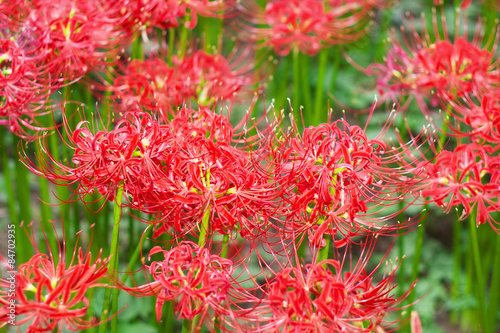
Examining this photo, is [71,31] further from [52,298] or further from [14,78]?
[52,298]

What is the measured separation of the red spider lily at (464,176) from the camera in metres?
1.29

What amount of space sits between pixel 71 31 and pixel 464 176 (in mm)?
1149

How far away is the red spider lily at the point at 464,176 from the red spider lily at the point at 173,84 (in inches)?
25.6

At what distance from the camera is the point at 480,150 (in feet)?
4.33

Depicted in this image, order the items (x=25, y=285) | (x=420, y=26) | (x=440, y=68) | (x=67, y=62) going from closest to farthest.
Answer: (x=25, y=285), (x=67, y=62), (x=440, y=68), (x=420, y=26)

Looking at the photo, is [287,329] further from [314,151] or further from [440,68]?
[440,68]

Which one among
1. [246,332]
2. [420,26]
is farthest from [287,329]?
[420,26]

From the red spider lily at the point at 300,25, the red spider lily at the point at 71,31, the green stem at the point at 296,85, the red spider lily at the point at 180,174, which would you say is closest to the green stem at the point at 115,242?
the red spider lily at the point at 180,174

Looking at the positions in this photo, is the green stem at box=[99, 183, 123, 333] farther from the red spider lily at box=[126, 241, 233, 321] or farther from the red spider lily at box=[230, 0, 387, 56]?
the red spider lily at box=[230, 0, 387, 56]

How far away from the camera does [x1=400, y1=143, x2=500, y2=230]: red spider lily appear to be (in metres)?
1.29

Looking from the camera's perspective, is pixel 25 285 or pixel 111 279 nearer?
pixel 25 285

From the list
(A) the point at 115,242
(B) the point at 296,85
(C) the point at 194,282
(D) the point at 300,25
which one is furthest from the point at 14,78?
(D) the point at 300,25

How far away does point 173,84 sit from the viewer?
1624mm

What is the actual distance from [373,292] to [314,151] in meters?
0.31
